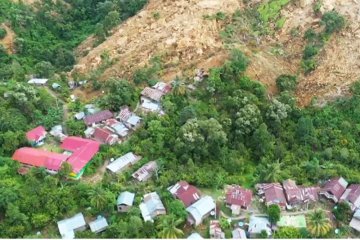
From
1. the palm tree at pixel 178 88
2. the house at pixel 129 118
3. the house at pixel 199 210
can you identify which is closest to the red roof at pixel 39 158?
the house at pixel 129 118

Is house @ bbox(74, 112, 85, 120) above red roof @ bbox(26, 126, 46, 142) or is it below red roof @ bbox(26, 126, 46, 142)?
above

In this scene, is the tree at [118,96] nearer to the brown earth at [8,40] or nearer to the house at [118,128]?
the house at [118,128]

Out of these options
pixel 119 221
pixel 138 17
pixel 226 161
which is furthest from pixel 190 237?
pixel 138 17

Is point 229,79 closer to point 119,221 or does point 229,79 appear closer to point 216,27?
point 216,27

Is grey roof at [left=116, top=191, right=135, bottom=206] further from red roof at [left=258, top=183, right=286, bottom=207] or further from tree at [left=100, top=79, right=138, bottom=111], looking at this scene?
tree at [left=100, top=79, right=138, bottom=111]

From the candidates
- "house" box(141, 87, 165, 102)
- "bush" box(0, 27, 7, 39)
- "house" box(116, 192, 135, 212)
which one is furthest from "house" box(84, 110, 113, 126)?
"bush" box(0, 27, 7, 39)

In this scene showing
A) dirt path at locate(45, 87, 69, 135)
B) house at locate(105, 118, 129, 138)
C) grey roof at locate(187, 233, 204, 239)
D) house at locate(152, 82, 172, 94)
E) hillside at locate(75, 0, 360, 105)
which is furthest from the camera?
hillside at locate(75, 0, 360, 105)
